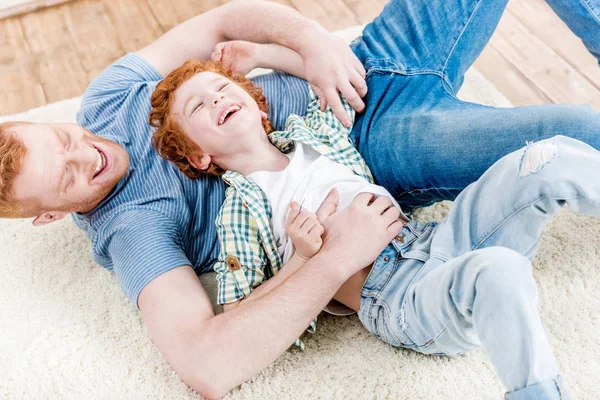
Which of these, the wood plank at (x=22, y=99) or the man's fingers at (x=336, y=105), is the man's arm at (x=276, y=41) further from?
the wood plank at (x=22, y=99)

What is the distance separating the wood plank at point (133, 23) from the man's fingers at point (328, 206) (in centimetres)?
149

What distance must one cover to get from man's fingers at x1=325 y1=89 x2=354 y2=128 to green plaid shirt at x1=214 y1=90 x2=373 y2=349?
52 millimetres

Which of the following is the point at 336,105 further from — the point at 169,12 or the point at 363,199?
the point at 169,12

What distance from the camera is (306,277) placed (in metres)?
1.17

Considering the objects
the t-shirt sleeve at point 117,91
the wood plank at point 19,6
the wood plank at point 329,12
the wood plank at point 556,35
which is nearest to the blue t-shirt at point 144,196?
the t-shirt sleeve at point 117,91

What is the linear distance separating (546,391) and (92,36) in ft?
7.64

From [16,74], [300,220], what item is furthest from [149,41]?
[300,220]

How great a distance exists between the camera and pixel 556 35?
2.13 metres

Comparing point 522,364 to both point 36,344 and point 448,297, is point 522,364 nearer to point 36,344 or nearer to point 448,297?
point 448,297

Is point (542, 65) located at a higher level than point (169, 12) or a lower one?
higher

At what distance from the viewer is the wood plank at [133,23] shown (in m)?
2.46

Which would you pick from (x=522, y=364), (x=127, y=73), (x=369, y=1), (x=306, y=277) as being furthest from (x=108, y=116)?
(x=369, y=1)

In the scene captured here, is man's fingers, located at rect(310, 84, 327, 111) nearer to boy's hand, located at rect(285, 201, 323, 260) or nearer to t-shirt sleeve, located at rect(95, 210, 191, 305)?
boy's hand, located at rect(285, 201, 323, 260)

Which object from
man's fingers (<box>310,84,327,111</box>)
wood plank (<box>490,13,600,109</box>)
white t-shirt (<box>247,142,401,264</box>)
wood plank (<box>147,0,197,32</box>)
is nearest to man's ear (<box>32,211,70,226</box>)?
white t-shirt (<box>247,142,401,264</box>)
